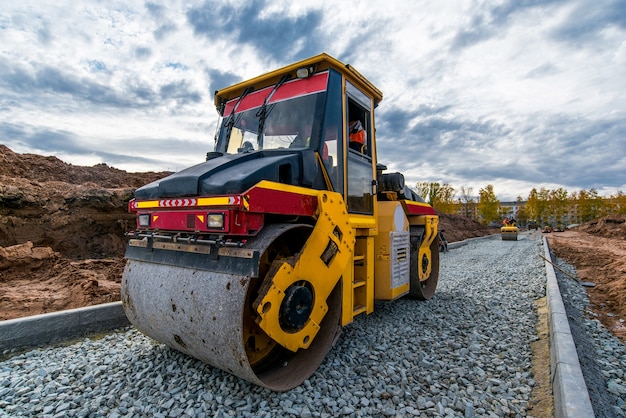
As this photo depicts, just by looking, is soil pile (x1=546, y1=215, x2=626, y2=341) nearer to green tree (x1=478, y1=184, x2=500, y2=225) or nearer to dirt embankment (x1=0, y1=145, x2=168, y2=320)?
dirt embankment (x1=0, y1=145, x2=168, y2=320)

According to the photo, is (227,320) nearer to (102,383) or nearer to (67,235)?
(102,383)

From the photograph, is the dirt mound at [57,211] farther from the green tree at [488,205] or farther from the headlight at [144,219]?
the green tree at [488,205]

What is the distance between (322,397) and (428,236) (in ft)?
12.2

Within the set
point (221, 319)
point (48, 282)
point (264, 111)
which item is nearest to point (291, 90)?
point (264, 111)

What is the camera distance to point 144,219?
11.0ft

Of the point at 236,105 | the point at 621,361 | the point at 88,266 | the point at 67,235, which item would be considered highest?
the point at 236,105

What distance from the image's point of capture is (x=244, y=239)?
2686mm

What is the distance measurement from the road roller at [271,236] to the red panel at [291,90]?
14 mm

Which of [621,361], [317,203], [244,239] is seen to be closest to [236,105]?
[317,203]

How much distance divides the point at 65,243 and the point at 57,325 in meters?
5.91

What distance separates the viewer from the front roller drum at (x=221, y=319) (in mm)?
2502

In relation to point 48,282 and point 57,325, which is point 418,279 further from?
point 48,282

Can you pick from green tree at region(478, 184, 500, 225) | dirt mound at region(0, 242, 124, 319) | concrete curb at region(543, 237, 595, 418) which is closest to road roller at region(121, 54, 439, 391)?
concrete curb at region(543, 237, 595, 418)

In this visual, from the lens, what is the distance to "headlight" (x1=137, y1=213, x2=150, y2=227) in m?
3.31
